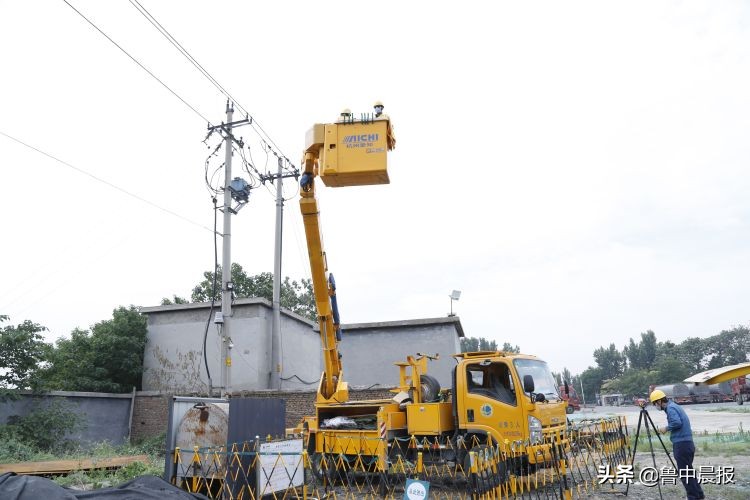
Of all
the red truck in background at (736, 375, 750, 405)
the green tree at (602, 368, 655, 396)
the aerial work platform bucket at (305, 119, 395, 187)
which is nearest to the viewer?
the aerial work platform bucket at (305, 119, 395, 187)

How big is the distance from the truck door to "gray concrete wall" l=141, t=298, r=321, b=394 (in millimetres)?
11647

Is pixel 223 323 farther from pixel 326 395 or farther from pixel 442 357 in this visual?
pixel 442 357

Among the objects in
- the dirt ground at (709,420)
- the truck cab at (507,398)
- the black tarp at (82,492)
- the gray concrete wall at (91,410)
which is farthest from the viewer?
the dirt ground at (709,420)

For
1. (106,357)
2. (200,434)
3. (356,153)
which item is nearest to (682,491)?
(356,153)

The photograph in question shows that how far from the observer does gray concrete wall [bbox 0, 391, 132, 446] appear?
15344mm

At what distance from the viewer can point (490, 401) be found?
10781 millimetres

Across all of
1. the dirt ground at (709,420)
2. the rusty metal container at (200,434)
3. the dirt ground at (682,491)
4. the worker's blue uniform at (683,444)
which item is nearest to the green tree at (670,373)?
the dirt ground at (709,420)

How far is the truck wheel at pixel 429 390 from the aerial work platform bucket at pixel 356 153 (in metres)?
5.21

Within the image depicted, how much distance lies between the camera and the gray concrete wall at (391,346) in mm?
20219

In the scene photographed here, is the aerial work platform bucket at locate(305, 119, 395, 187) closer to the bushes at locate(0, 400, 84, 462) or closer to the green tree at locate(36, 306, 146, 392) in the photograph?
the bushes at locate(0, 400, 84, 462)

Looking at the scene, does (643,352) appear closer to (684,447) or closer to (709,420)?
(709,420)

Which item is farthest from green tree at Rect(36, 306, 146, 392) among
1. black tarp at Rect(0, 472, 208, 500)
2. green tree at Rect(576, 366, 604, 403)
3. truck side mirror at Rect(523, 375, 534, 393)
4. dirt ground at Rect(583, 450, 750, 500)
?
green tree at Rect(576, 366, 604, 403)

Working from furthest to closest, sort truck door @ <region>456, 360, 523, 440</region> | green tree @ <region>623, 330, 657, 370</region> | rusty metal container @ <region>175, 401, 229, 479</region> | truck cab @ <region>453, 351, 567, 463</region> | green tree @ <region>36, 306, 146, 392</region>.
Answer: green tree @ <region>623, 330, 657, 370</region>, green tree @ <region>36, 306, 146, 392</region>, truck door @ <region>456, 360, 523, 440</region>, truck cab @ <region>453, 351, 567, 463</region>, rusty metal container @ <region>175, 401, 229, 479</region>

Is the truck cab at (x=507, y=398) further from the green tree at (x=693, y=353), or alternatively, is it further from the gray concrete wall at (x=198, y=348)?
the green tree at (x=693, y=353)
